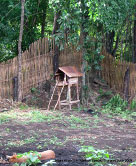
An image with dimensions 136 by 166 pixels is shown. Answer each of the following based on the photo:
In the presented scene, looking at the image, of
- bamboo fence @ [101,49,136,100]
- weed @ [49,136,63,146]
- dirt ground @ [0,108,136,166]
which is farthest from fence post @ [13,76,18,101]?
weed @ [49,136,63,146]

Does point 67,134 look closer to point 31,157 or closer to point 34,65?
point 31,157

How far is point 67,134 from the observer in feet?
25.0

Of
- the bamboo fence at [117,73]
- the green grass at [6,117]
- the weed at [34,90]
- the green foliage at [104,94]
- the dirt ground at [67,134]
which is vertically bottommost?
the dirt ground at [67,134]

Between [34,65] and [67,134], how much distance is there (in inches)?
221

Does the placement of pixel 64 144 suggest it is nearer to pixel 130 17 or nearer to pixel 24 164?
pixel 24 164

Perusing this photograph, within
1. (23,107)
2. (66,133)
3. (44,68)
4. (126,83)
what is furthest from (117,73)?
(66,133)

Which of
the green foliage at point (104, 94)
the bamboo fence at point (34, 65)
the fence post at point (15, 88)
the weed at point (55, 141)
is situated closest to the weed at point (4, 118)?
the weed at point (55, 141)

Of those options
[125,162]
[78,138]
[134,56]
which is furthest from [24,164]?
[134,56]

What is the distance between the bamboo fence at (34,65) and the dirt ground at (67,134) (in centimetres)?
153

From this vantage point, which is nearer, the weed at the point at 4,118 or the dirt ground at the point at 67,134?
the dirt ground at the point at 67,134

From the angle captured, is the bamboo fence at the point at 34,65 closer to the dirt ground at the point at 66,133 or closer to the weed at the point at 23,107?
the weed at the point at 23,107

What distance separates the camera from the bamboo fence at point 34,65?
12.1m

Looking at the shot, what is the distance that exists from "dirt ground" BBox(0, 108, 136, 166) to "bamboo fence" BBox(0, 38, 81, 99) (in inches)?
60.1

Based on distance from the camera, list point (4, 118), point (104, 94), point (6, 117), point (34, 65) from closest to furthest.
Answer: point (4, 118)
point (6, 117)
point (34, 65)
point (104, 94)
